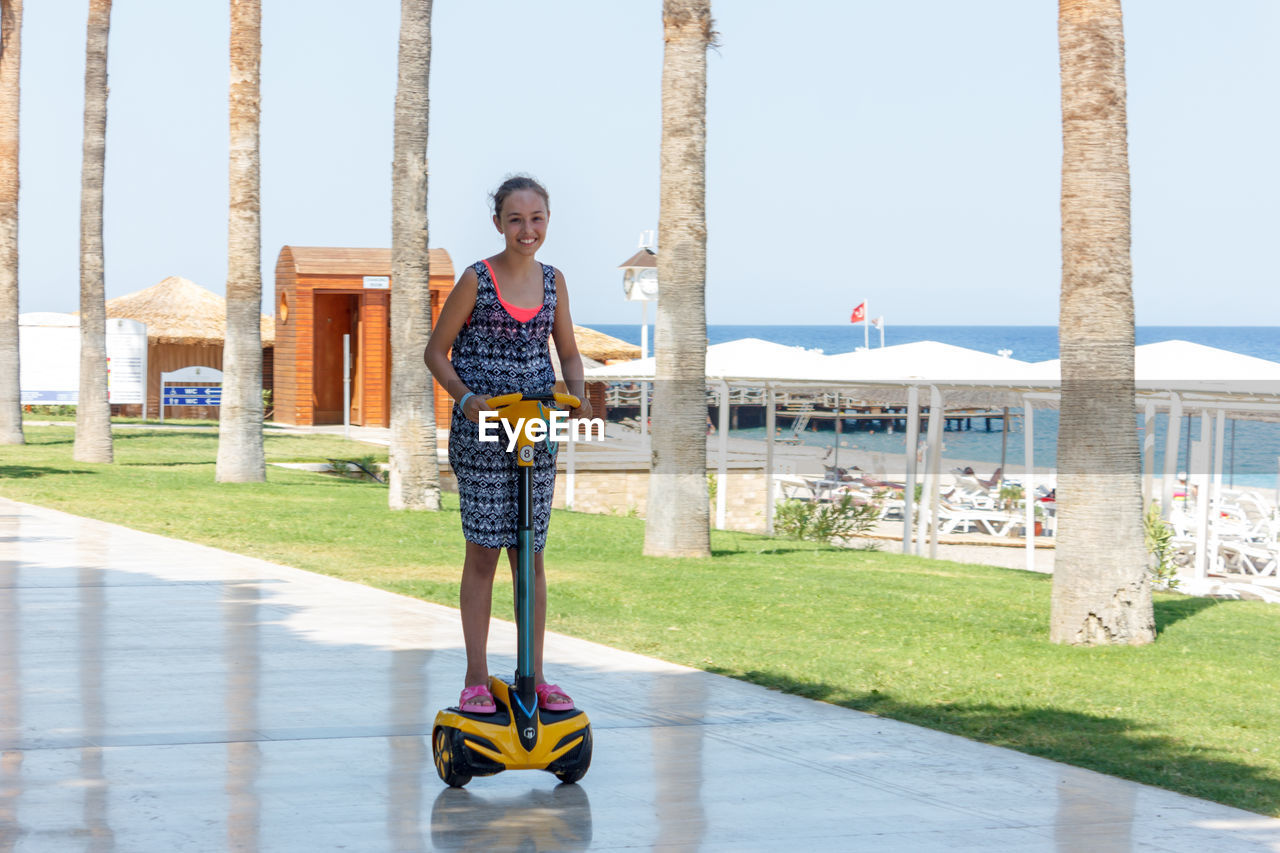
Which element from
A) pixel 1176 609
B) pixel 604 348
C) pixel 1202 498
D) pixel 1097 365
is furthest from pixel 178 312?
pixel 1097 365

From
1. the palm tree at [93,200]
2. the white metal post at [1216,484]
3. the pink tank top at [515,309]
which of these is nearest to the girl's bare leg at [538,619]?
the pink tank top at [515,309]

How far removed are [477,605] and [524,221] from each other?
4.03 feet

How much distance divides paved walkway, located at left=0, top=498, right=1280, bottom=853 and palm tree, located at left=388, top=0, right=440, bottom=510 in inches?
314

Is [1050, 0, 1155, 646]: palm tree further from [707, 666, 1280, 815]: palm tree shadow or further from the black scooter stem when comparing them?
the black scooter stem

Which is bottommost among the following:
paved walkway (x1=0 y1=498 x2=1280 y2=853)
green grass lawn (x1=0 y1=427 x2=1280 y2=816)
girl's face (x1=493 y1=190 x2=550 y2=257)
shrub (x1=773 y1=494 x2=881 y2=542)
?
shrub (x1=773 y1=494 x2=881 y2=542)

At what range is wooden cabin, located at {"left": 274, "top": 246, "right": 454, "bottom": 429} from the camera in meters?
34.0

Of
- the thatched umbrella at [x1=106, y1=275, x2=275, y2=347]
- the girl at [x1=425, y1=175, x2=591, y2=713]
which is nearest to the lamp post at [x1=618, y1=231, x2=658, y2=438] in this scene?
the thatched umbrella at [x1=106, y1=275, x2=275, y2=347]

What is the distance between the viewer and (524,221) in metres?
4.70

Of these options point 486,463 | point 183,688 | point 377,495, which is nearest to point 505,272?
point 486,463

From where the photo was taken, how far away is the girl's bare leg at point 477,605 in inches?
185

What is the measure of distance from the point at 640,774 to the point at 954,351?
15055 mm

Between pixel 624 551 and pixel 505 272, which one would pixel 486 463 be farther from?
pixel 624 551

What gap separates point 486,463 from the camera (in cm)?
460

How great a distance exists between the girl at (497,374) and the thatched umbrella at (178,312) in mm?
35851
